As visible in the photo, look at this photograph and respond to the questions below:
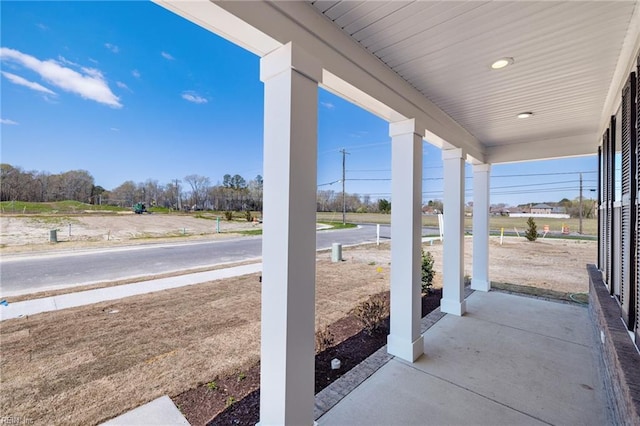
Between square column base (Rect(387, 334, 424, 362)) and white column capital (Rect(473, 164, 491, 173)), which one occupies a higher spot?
white column capital (Rect(473, 164, 491, 173))

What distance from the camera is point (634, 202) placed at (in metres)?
1.79

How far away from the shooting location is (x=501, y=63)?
82.6 inches

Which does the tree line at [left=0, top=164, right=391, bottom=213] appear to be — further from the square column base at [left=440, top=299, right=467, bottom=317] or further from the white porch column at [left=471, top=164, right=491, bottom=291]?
the square column base at [left=440, top=299, right=467, bottom=317]

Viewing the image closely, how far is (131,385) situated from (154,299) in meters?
2.57

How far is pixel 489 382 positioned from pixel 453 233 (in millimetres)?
2006

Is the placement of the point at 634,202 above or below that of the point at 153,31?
below

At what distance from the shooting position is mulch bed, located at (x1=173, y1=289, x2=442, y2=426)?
1871 mm

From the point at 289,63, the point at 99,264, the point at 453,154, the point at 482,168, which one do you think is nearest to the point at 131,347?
the point at 289,63

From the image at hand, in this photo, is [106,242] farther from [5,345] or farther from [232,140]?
[232,140]

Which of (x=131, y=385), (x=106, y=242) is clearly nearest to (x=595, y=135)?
(x=131, y=385)

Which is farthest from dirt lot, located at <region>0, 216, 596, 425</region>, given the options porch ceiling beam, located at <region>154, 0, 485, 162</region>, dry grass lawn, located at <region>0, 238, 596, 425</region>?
porch ceiling beam, located at <region>154, 0, 485, 162</region>

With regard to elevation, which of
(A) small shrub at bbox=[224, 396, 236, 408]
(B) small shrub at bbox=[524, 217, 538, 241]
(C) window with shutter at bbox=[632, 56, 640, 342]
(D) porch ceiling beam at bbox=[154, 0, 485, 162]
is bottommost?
(A) small shrub at bbox=[224, 396, 236, 408]

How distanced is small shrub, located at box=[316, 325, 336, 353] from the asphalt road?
5144 millimetres

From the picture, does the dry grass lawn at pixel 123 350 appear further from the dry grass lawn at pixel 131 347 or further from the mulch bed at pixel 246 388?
the mulch bed at pixel 246 388
